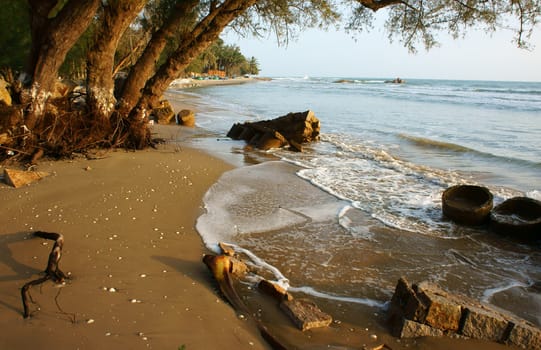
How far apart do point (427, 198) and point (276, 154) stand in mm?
5177

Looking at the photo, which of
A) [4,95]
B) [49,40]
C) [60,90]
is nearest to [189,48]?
[49,40]

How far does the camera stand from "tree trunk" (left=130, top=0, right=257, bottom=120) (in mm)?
10641

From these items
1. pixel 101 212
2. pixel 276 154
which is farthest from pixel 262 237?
pixel 276 154

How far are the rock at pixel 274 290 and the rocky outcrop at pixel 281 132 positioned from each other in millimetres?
9184

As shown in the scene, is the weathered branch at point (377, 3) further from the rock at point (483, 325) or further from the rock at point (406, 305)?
the rock at point (483, 325)

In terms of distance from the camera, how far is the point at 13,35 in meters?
18.3

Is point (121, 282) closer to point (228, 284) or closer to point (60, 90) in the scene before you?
point (228, 284)

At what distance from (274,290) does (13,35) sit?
65.1 ft

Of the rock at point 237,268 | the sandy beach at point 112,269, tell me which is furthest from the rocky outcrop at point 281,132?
the rock at point 237,268

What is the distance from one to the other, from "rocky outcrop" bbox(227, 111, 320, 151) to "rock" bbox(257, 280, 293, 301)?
9184 mm

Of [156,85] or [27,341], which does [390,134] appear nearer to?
[156,85]

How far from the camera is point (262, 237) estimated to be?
5.64 m

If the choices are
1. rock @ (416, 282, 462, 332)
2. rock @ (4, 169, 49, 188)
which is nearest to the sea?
rock @ (416, 282, 462, 332)

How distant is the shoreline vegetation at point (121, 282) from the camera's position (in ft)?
10.2
